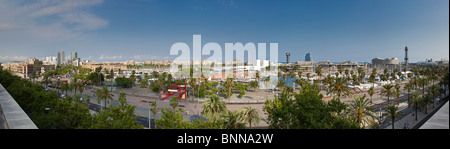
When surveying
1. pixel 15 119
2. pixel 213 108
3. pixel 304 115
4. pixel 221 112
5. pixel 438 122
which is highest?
pixel 438 122

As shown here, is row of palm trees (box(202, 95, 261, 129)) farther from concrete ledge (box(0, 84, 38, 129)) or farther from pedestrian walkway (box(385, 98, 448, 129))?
pedestrian walkway (box(385, 98, 448, 129))

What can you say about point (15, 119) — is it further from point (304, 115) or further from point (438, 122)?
point (304, 115)

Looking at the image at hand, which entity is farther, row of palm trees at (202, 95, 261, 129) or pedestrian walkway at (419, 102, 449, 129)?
row of palm trees at (202, 95, 261, 129)

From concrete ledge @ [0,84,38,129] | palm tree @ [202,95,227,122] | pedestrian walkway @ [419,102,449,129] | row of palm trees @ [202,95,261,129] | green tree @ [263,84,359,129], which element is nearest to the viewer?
pedestrian walkway @ [419,102,449,129]

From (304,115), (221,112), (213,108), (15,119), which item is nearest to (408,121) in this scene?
(304,115)

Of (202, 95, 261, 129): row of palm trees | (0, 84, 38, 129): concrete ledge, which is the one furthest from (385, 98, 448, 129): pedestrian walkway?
(0, 84, 38, 129): concrete ledge

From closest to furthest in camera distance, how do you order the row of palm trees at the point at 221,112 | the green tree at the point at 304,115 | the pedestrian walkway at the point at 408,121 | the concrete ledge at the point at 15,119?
the concrete ledge at the point at 15,119
the green tree at the point at 304,115
the row of palm trees at the point at 221,112
the pedestrian walkway at the point at 408,121

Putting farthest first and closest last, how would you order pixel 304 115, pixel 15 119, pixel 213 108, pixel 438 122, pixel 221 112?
pixel 221 112
pixel 213 108
pixel 304 115
pixel 15 119
pixel 438 122

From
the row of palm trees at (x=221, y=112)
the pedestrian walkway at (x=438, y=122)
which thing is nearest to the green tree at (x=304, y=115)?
the row of palm trees at (x=221, y=112)

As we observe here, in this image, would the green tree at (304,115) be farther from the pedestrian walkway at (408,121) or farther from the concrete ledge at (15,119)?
the concrete ledge at (15,119)

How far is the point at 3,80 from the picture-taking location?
35.5 meters
